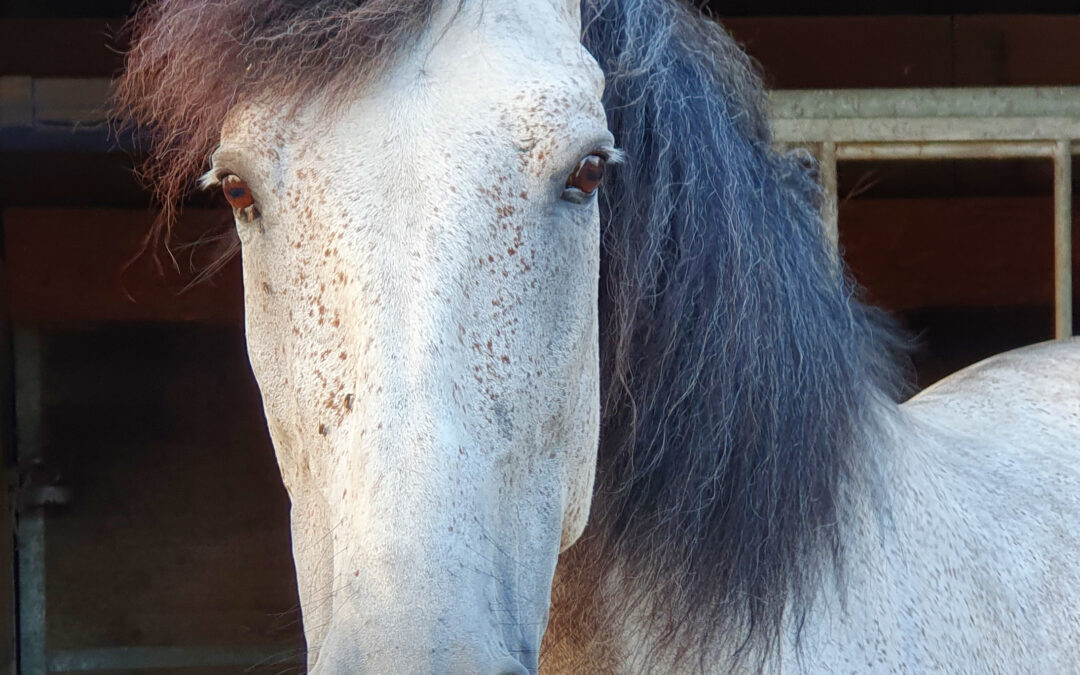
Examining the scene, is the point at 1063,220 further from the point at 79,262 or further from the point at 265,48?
the point at 79,262

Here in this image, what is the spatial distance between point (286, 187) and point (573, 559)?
536 mm

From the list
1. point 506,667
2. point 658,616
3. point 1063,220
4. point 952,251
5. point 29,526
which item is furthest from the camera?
point 952,251

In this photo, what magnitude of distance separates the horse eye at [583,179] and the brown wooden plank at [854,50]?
381 cm

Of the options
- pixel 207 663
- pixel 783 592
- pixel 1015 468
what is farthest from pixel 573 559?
pixel 207 663

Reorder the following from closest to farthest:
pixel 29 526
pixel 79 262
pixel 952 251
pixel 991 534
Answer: pixel 991 534, pixel 29 526, pixel 79 262, pixel 952 251

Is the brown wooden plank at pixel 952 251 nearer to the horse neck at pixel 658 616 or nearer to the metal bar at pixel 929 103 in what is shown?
the metal bar at pixel 929 103

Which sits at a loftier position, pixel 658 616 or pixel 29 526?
pixel 658 616

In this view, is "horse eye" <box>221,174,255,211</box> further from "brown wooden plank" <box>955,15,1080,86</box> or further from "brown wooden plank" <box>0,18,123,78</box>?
"brown wooden plank" <box>955,15,1080,86</box>

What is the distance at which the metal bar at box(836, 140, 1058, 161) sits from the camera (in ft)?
8.39

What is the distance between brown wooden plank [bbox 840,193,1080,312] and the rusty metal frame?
7.54ft

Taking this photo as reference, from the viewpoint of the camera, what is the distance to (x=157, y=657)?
15.6ft

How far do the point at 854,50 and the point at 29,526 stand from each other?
13.6ft

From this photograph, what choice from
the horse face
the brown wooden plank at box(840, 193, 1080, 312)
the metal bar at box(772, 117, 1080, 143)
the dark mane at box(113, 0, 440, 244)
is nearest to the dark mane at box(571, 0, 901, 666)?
the horse face

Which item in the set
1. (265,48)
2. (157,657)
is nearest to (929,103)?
(265,48)
